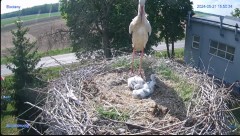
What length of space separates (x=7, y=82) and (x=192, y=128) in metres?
2.90

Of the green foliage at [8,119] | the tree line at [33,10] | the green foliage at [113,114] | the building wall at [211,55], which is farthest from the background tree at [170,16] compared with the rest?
the green foliage at [113,114]

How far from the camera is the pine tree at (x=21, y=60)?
5.87 m

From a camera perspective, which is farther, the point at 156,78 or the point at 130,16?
the point at 130,16

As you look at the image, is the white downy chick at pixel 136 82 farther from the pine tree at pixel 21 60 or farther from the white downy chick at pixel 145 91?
the pine tree at pixel 21 60

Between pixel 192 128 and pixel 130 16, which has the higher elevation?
pixel 130 16

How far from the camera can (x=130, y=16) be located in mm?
10156

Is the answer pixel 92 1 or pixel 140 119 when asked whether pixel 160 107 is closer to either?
pixel 140 119

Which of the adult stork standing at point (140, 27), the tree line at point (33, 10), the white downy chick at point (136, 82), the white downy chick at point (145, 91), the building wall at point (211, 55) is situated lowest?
the building wall at point (211, 55)

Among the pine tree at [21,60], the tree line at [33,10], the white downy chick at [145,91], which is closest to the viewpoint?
the tree line at [33,10]

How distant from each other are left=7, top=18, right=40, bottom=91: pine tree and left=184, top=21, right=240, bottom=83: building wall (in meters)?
4.48

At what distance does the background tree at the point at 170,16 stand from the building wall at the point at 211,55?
0.56 m

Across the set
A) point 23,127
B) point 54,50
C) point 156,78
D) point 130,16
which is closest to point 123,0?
point 130,16

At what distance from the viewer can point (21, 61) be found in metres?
6.10

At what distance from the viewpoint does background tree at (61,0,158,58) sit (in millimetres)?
9766
